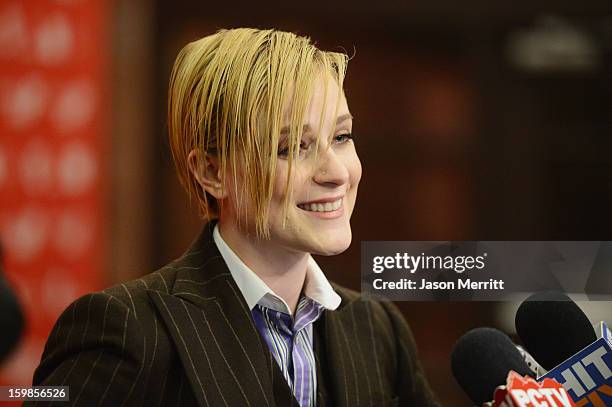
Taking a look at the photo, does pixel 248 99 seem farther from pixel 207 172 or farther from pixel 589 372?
pixel 589 372

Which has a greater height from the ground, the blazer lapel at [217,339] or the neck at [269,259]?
the neck at [269,259]

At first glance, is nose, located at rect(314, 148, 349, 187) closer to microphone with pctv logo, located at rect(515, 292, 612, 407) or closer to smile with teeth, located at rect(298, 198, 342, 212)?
→ smile with teeth, located at rect(298, 198, 342, 212)

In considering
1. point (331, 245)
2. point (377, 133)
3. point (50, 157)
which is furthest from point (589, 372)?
point (50, 157)

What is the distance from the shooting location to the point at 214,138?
1103mm

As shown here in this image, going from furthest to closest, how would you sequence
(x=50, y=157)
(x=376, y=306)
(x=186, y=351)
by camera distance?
(x=50, y=157) → (x=376, y=306) → (x=186, y=351)

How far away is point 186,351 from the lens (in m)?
1.04

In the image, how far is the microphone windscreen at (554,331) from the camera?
93 cm

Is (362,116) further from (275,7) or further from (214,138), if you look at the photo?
(214,138)

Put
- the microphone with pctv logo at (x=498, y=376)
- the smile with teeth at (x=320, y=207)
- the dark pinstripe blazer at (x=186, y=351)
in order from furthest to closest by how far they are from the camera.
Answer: the smile with teeth at (x=320, y=207), the dark pinstripe blazer at (x=186, y=351), the microphone with pctv logo at (x=498, y=376)

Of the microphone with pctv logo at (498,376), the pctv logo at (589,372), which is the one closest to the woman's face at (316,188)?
the microphone with pctv logo at (498,376)

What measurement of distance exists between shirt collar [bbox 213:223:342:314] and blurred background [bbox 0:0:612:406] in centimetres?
22

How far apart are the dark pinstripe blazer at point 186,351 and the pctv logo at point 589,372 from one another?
0.35 metres

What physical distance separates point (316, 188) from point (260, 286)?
0.14 m

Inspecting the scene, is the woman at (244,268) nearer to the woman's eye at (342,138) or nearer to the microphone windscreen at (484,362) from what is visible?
the woman's eye at (342,138)
